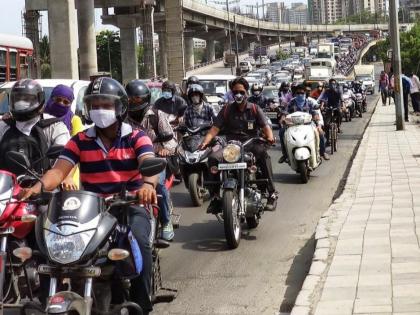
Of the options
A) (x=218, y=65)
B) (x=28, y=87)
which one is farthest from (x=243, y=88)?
(x=218, y=65)

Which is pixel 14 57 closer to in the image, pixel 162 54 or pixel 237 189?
pixel 237 189

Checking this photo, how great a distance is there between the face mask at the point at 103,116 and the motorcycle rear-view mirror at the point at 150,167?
1.45 ft

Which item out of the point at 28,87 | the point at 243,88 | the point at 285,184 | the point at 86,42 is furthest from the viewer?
the point at 86,42

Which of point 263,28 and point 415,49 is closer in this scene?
point 415,49

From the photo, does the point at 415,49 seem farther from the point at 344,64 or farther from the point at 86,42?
the point at 86,42

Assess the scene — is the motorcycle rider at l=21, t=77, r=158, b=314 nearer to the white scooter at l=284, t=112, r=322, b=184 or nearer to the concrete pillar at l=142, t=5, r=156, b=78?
the white scooter at l=284, t=112, r=322, b=184

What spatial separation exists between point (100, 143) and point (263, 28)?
138352 millimetres

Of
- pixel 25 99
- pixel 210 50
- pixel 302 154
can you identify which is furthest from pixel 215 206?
pixel 210 50

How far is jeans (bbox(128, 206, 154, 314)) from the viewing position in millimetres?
4562

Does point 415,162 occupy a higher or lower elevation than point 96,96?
lower

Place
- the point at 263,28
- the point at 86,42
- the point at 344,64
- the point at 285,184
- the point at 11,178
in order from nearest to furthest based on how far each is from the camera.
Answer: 1. the point at 11,178
2. the point at 285,184
3. the point at 86,42
4. the point at 344,64
5. the point at 263,28

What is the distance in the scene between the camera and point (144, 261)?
4.55 meters

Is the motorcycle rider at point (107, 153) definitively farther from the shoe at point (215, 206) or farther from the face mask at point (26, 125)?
the shoe at point (215, 206)

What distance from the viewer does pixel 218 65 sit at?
110 metres
